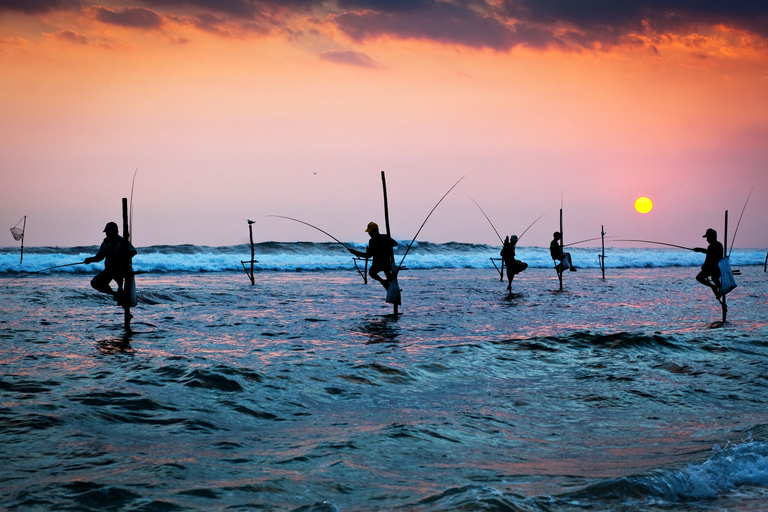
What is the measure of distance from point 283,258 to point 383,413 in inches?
1518

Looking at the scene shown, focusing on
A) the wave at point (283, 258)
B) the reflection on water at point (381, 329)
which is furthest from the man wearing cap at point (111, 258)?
the wave at point (283, 258)

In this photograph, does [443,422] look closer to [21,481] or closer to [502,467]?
[502,467]

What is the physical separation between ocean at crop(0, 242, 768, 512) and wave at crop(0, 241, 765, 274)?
676 inches

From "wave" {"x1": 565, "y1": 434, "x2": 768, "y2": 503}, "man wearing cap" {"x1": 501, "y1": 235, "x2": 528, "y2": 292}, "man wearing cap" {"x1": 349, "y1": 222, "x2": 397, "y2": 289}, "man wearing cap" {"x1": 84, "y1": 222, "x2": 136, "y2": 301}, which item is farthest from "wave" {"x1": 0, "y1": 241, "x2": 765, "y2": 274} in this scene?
"wave" {"x1": 565, "y1": 434, "x2": 768, "y2": 503}

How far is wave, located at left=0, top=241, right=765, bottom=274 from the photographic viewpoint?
3581cm

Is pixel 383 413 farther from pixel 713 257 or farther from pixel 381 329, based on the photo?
pixel 713 257

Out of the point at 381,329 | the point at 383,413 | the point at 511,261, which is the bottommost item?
the point at 383,413

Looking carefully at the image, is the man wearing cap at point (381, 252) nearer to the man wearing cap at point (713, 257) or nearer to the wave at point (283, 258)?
the man wearing cap at point (713, 257)

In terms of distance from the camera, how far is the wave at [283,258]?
35.8 metres

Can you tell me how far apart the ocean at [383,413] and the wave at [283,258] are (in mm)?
17178

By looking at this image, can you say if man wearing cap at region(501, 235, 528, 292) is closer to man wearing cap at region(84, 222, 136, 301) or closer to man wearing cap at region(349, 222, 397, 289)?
man wearing cap at region(349, 222, 397, 289)

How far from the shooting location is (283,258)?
144 feet

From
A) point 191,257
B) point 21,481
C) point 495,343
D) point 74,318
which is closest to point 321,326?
point 495,343

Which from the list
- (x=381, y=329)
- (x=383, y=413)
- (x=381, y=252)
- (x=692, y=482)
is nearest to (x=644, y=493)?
(x=692, y=482)
